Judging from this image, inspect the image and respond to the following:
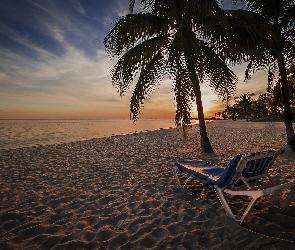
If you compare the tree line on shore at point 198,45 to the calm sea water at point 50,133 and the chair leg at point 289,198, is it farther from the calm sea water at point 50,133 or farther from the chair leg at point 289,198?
the calm sea water at point 50,133

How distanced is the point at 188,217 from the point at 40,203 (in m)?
3.03

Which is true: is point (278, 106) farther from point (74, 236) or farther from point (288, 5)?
point (74, 236)

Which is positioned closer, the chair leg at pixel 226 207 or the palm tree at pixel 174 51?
the chair leg at pixel 226 207

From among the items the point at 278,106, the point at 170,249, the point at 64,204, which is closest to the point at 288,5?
the point at 278,106

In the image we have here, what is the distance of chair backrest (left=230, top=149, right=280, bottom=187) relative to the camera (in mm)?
3094

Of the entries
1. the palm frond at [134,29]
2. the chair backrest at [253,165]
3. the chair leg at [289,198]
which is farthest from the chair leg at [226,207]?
the palm frond at [134,29]

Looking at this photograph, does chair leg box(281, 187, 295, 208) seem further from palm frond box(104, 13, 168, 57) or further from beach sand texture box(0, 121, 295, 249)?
palm frond box(104, 13, 168, 57)

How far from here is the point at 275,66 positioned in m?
7.88

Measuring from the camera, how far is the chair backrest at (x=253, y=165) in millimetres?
3094

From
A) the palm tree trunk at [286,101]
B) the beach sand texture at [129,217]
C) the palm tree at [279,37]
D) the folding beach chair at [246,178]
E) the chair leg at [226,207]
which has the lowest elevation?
the beach sand texture at [129,217]

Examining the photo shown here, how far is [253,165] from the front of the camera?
10.7 feet

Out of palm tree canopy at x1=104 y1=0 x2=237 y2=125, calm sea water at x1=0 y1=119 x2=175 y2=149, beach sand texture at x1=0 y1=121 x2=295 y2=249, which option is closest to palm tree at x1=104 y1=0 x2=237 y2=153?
palm tree canopy at x1=104 y1=0 x2=237 y2=125

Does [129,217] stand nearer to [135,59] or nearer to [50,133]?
[135,59]

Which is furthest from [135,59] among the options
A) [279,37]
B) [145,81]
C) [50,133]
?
[50,133]
